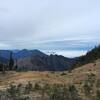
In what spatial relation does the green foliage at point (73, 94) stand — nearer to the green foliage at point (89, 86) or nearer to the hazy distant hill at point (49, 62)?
the green foliage at point (89, 86)

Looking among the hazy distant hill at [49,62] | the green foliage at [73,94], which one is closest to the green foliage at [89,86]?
the green foliage at [73,94]

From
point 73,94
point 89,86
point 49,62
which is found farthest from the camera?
point 49,62

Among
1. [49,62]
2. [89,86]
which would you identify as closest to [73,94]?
[89,86]

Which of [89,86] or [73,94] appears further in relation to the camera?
[89,86]

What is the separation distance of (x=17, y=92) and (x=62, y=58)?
83855 millimetres

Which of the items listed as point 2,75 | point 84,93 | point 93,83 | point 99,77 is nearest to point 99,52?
point 2,75

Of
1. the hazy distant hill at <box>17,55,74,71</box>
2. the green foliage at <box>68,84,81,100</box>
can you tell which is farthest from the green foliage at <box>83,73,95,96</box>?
the hazy distant hill at <box>17,55,74,71</box>

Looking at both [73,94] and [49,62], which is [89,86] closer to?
[73,94]

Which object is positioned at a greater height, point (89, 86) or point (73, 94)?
point (89, 86)

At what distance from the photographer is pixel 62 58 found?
102812 millimetres

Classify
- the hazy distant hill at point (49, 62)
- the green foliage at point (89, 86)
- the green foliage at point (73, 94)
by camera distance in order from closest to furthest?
the green foliage at point (73, 94), the green foliage at point (89, 86), the hazy distant hill at point (49, 62)

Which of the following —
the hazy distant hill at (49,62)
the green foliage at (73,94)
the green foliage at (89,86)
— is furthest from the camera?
the hazy distant hill at (49,62)

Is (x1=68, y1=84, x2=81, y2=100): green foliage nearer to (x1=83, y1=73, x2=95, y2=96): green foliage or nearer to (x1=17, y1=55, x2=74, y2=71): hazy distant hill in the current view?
(x1=83, y1=73, x2=95, y2=96): green foliage

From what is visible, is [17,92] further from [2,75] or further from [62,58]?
[62,58]
